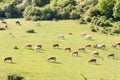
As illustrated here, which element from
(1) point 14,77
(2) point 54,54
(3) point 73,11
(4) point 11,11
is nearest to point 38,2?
(4) point 11,11

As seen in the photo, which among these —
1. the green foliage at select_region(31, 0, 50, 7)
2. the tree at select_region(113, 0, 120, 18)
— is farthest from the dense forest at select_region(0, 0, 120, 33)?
the green foliage at select_region(31, 0, 50, 7)

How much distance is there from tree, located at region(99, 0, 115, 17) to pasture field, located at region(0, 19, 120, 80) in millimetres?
6723

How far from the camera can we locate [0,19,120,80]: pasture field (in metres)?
42.2

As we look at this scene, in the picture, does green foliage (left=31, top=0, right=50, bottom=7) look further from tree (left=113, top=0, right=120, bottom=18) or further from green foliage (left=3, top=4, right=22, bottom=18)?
tree (left=113, top=0, right=120, bottom=18)

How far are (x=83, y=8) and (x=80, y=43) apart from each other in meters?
22.9

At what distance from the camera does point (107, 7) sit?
242 ft

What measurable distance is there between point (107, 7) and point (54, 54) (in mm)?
26041

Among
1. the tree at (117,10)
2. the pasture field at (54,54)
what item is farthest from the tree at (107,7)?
the pasture field at (54,54)

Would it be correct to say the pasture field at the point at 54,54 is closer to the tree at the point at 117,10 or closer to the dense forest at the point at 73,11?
the dense forest at the point at 73,11

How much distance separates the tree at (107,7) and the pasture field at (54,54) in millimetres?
6723

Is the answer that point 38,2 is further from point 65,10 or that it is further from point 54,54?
point 54,54

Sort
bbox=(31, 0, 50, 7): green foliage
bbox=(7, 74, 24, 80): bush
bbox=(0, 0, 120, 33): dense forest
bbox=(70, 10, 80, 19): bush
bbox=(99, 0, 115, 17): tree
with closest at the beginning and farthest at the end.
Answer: bbox=(7, 74, 24, 80): bush
bbox=(0, 0, 120, 33): dense forest
bbox=(99, 0, 115, 17): tree
bbox=(70, 10, 80, 19): bush
bbox=(31, 0, 50, 7): green foliage

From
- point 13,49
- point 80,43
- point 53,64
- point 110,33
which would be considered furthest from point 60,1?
point 53,64

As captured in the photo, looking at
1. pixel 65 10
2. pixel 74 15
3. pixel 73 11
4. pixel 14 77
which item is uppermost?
pixel 65 10
